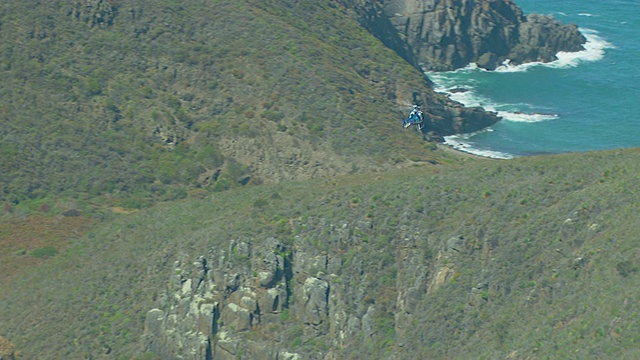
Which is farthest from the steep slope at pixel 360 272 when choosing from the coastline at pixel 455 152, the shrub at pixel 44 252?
the coastline at pixel 455 152

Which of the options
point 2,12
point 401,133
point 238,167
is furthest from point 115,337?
point 2,12

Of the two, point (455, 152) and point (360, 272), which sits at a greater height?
point (360, 272)

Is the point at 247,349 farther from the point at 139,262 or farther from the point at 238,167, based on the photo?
the point at 238,167

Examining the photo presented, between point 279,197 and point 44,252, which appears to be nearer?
point 279,197

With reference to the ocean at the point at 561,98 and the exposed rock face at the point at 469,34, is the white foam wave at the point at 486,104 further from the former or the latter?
the exposed rock face at the point at 469,34

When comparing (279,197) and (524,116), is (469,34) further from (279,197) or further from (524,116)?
(279,197)

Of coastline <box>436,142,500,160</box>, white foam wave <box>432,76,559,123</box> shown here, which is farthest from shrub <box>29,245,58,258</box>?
white foam wave <box>432,76,559,123</box>

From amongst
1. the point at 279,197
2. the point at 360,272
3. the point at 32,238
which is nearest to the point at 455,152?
the point at 279,197
